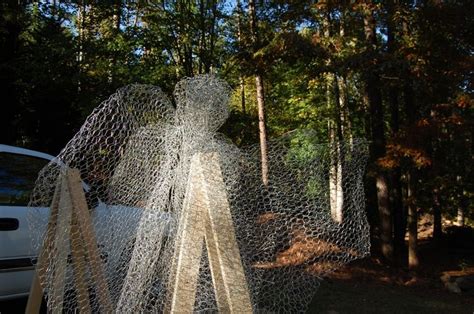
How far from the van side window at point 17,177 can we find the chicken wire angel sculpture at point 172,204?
1438mm

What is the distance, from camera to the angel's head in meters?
2.54

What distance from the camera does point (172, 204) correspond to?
2.63m

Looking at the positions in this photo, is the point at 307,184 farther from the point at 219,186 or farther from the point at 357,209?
the point at 219,186

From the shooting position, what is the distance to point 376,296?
23.8 ft

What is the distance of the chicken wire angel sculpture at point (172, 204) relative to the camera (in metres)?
2.57

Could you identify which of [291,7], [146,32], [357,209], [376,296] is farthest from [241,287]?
[146,32]

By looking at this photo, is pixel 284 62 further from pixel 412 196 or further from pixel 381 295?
pixel 381 295

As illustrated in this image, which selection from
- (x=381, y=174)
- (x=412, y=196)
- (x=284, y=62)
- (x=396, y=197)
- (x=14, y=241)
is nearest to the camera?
(x=14, y=241)

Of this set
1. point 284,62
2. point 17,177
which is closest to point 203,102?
point 17,177

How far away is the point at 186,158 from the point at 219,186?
1.10 feet

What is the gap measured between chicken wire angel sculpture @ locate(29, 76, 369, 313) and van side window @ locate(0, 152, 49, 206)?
4.72 ft

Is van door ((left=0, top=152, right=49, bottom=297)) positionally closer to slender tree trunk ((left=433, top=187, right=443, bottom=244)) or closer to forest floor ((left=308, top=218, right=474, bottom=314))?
forest floor ((left=308, top=218, right=474, bottom=314))

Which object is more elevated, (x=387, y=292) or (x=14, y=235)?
(x=14, y=235)

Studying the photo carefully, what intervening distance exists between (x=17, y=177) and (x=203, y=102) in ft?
8.53
